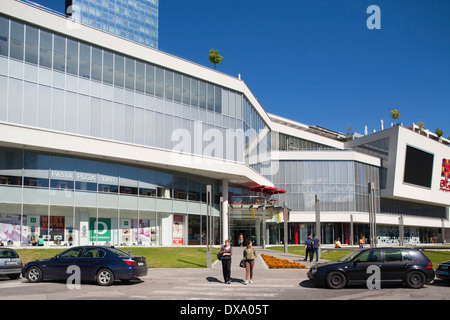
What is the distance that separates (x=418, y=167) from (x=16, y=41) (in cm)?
5791

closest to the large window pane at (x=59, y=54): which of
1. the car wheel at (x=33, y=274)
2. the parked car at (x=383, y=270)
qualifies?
the car wheel at (x=33, y=274)

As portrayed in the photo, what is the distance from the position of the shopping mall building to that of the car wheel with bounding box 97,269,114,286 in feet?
50.3

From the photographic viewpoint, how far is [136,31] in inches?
4921

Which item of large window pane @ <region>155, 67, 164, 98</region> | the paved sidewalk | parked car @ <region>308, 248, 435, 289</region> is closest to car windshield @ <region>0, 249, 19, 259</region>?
the paved sidewalk

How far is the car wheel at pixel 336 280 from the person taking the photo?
14.9 m

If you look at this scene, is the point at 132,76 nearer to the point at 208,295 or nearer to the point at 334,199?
the point at 208,295

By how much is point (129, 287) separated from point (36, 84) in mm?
18460

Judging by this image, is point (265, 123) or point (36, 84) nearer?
point (36, 84)

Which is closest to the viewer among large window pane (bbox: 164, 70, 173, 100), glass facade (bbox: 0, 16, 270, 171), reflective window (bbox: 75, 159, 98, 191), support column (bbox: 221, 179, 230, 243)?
glass facade (bbox: 0, 16, 270, 171)

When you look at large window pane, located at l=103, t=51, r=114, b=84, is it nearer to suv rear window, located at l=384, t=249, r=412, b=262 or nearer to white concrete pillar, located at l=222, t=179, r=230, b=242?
white concrete pillar, located at l=222, t=179, r=230, b=242

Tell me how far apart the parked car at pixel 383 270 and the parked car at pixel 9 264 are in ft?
38.1

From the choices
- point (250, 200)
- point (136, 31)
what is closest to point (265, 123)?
point (250, 200)

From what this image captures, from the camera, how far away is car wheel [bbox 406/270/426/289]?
14828mm

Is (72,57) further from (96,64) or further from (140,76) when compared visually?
(140,76)
